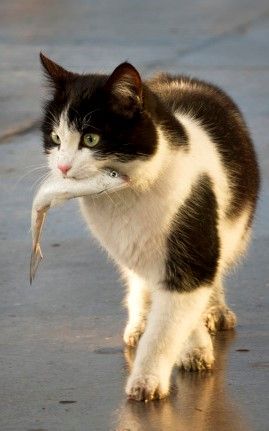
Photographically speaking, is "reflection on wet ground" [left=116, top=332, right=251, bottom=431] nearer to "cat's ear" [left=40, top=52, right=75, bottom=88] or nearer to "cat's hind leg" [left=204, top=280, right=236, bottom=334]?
"cat's hind leg" [left=204, top=280, right=236, bottom=334]

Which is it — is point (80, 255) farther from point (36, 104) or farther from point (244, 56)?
point (244, 56)

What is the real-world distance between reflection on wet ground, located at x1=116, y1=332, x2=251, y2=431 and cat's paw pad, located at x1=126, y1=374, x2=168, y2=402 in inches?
1.1

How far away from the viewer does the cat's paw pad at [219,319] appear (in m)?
6.30

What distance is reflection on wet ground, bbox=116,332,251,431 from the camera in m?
5.09

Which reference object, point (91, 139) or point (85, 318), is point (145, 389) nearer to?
point (91, 139)

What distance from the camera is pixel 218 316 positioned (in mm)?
6320

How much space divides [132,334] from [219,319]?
45 cm

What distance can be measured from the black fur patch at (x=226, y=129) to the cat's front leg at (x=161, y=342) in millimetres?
628

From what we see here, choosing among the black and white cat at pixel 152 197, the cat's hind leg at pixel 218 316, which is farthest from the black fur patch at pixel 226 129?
the cat's hind leg at pixel 218 316

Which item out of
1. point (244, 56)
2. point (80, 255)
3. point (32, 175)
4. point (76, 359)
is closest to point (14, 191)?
point (32, 175)

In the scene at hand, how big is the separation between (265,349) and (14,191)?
126 inches

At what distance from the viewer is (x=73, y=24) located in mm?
15594

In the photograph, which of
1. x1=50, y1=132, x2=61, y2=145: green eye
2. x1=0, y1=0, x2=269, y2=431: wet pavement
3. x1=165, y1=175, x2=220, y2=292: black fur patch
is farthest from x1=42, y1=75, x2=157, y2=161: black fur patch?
x1=0, y1=0, x2=269, y2=431: wet pavement

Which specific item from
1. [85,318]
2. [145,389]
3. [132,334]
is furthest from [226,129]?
[145,389]
